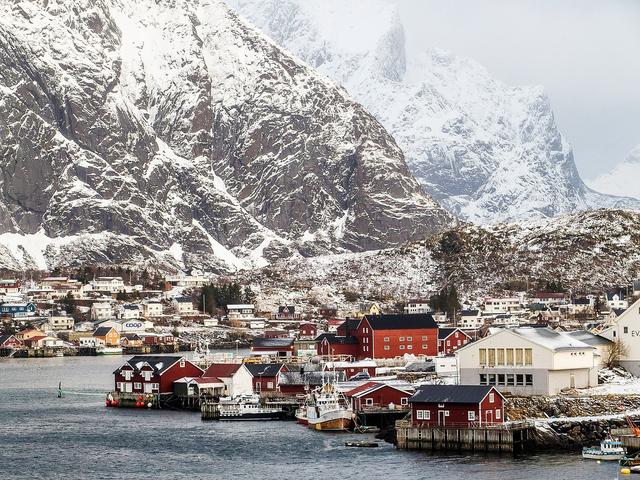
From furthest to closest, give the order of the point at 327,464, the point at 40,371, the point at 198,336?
1. the point at 198,336
2. the point at 40,371
3. the point at 327,464

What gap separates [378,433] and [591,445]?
42.5ft

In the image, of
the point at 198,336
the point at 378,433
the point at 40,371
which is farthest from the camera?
the point at 198,336

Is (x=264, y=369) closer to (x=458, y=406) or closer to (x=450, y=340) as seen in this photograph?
(x=458, y=406)

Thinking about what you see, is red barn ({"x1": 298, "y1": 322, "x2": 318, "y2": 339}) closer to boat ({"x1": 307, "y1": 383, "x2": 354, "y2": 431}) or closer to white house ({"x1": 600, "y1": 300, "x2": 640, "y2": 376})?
white house ({"x1": 600, "y1": 300, "x2": 640, "y2": 376})

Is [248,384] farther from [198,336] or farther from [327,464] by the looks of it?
[198,336]

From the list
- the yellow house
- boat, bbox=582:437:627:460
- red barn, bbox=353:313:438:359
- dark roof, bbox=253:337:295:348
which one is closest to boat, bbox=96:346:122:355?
the yellow house

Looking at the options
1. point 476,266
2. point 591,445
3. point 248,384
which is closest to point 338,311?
point 476,266

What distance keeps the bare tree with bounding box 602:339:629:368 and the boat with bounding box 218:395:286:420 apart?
19.1 metres

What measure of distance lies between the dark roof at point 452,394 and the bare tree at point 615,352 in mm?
17752

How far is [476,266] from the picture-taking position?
648 ft

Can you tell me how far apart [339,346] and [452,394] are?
4763cm

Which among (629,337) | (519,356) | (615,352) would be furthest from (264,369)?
(629,337)

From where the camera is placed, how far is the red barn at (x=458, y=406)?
234ft

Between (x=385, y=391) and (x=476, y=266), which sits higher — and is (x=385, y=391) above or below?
below
